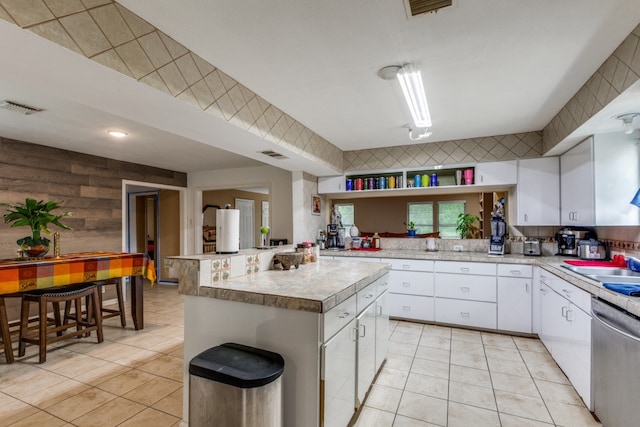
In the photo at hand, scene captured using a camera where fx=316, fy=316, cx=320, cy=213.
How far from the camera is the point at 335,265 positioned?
271cm

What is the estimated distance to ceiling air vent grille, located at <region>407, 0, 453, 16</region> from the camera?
1535mm

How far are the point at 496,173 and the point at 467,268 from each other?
125 centimetres

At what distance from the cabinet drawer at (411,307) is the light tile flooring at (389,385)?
368mm

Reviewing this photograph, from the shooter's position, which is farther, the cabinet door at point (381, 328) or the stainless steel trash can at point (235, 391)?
the cabinet door at point (381, 328)

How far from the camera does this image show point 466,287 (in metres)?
3.62

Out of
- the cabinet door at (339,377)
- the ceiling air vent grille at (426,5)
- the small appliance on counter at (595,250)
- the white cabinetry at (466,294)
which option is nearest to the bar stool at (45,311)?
the cabinet door at (339,377)

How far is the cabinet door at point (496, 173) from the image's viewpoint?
3.82 meters

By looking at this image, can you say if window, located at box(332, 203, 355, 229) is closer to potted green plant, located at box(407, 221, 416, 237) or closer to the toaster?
potted green plant, located at box(407, 221, 416, 237)

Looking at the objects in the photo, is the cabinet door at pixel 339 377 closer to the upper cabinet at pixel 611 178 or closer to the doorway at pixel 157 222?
the upper cabinet at pixel 611 178

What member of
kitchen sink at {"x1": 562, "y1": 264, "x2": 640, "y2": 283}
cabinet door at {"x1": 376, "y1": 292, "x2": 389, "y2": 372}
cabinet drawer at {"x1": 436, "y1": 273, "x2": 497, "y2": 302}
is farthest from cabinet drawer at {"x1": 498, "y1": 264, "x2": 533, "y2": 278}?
cabinet door at {"x1": 376, "y1": 292, "x2": 389, "y2": 372}

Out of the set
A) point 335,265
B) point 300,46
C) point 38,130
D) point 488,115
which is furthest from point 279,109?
point 38,130

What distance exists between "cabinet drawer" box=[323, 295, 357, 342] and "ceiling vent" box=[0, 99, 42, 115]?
3221mm

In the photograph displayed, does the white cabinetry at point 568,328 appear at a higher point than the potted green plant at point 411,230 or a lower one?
lower

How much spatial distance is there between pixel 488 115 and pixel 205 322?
3143mm
